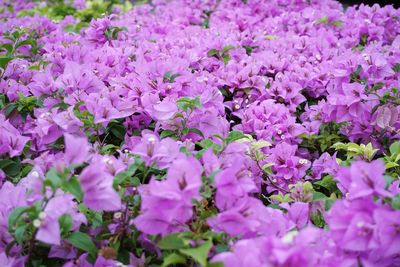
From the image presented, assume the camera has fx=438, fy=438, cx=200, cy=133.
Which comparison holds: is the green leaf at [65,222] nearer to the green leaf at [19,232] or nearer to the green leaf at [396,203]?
the green leaf at [19,232]

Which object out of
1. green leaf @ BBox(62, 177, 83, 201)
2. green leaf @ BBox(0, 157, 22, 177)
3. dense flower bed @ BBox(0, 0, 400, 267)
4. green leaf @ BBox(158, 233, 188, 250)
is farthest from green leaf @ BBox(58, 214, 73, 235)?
green leaf @ BBox(0, 157, 22, 177)

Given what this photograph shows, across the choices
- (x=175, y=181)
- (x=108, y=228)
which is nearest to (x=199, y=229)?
(x=175, y=181)

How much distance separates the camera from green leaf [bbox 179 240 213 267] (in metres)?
0.85

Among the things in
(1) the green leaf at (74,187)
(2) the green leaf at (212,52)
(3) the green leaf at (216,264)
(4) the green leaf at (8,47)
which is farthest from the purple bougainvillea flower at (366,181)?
(4) the green leaf at (8,47)

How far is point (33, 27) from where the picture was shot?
2.71m

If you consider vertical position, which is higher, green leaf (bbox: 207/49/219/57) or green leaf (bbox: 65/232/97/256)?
green leaf (bbox: 65/232/97/256)

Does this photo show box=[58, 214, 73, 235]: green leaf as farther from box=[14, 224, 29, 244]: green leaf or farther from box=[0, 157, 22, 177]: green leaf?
box=[0, 157, 22, 177]: green leaf

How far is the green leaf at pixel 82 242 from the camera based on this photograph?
3.30 feet

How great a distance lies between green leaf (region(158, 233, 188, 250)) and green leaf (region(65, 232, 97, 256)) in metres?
0.19

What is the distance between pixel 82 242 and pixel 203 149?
0.43 metres

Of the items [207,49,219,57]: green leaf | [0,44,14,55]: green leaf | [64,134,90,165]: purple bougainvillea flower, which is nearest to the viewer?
[64,134,90,165]: purple bougainvillea flower

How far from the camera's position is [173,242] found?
36.4 inches

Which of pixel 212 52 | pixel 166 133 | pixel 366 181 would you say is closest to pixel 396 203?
pixel 366 181

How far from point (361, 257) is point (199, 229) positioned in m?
0.35
